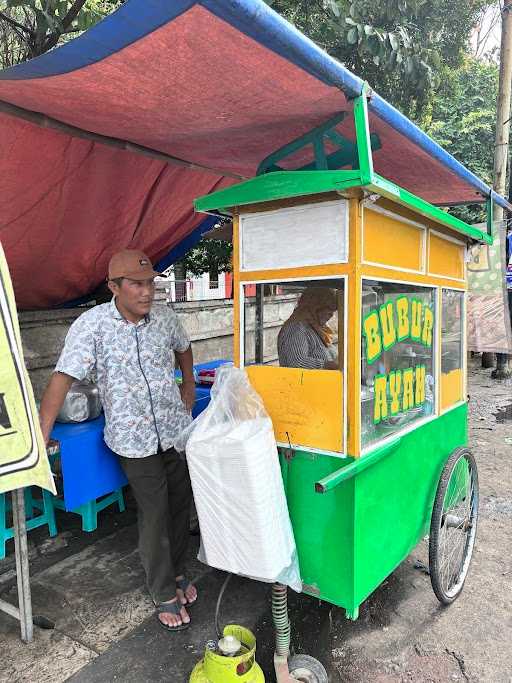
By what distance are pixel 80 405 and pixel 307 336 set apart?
1257 millimetres

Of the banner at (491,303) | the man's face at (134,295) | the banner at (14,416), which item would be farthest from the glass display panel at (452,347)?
the banner at (491,303)

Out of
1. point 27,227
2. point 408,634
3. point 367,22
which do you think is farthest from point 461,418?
point 367,22

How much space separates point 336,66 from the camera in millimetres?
1543

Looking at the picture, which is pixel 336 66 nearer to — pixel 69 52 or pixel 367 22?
pixel 69 52

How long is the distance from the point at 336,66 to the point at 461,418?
214 cm

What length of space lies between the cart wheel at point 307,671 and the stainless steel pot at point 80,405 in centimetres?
155

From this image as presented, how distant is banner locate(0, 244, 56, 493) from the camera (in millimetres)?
1685

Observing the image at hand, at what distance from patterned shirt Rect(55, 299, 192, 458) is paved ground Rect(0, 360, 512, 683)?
2.69ft

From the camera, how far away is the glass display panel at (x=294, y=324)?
6.84 ft

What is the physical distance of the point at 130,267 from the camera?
2.30 meters

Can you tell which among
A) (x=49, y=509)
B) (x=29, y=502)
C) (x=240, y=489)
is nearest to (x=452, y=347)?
(x=240, y=489)

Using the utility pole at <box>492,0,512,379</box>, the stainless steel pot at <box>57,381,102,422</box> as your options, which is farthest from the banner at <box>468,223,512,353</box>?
the stainless steel pot at <box>57,381,102,422</box>

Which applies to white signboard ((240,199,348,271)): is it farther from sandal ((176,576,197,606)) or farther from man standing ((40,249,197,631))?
sandal ((176,576,197,606))

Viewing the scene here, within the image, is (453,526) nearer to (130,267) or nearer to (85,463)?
(85,463)
